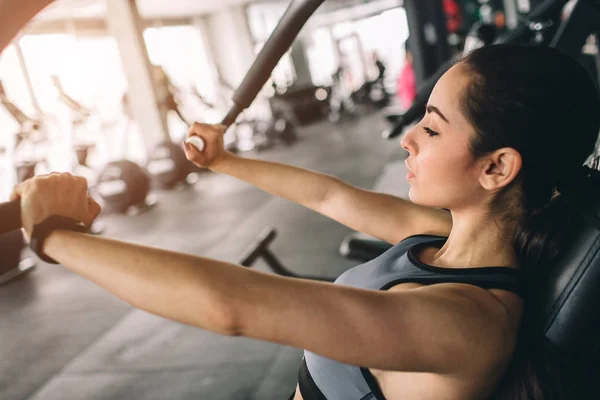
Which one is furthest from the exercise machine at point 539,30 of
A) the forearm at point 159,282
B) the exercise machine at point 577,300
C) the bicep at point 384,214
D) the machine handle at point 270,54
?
the forearm at point 159,282

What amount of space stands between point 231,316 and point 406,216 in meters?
0.57

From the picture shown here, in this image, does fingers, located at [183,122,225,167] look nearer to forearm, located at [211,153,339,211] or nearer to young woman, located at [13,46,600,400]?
forearm, located at [211,153,339,211]

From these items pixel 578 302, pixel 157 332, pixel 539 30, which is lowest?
pixel 157 332

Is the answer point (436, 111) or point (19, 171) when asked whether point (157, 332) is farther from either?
point (19, 171)

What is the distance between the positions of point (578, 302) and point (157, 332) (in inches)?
84.7

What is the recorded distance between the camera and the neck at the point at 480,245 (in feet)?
2.40

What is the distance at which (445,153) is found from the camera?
0.70 meters

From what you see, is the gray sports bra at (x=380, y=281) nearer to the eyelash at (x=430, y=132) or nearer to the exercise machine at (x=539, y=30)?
the eyelash at (x=430, y=132)

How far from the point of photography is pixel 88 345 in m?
2.46

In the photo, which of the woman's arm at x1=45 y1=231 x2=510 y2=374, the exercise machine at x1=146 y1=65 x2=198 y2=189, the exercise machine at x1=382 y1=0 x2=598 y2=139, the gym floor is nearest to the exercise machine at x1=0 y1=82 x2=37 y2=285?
the gym floor

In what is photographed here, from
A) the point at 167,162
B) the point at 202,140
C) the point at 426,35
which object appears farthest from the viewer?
the point at 167,162

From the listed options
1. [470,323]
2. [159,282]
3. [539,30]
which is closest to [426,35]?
[539,30]

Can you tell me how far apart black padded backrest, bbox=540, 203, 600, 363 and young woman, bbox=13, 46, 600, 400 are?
0.03 meters

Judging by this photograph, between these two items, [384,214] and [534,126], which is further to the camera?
[384,214]
